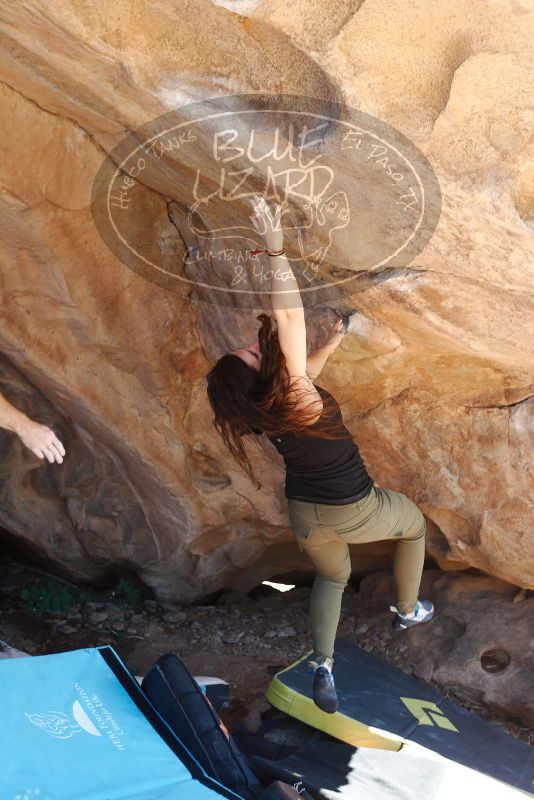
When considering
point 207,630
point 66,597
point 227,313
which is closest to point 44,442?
point 227,313

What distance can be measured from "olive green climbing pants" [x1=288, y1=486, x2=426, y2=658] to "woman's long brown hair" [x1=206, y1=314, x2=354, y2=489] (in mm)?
395

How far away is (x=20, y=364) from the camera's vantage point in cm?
407

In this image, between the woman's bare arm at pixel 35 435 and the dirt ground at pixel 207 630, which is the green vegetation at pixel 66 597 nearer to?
→ the dirt ground at pixel 207 630

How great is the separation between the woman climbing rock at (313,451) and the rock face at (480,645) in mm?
758

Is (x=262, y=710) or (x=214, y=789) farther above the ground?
(x=214, y=789)

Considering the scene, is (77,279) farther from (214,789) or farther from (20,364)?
(214,789)

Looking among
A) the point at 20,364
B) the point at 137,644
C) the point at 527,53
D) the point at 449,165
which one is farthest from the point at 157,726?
the point at 527,53

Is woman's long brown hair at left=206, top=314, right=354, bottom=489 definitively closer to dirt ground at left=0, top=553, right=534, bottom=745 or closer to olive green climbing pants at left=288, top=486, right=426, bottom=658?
olive green climbing pants at left=288, top=486, right=426, bottom=658

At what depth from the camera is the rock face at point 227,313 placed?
A: 7.67 ft

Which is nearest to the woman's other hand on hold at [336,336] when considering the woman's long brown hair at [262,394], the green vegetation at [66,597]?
the woman's long brown hair at [262,394]

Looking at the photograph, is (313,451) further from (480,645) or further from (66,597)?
(66,597)

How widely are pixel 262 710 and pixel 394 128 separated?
109 inches

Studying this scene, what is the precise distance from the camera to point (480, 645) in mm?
4133

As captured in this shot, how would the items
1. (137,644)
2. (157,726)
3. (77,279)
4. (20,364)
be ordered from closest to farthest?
(157,726) → (77,279) → (20,364) → (137,644)
